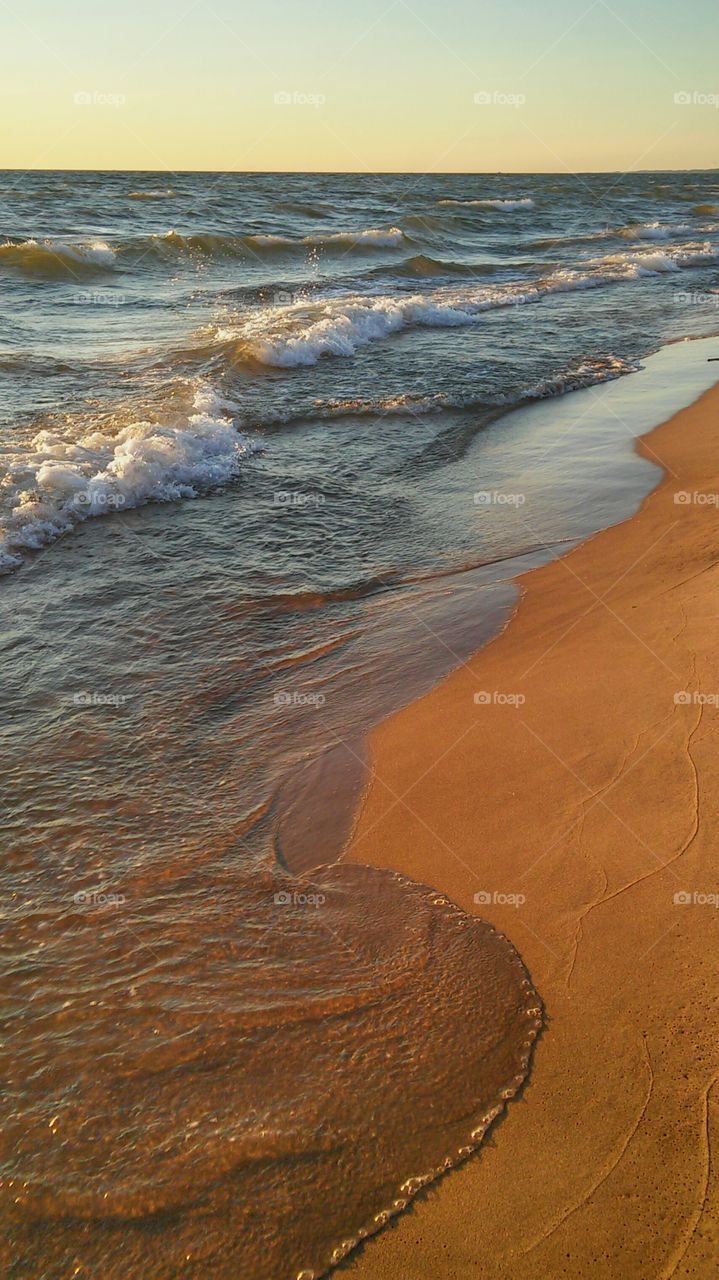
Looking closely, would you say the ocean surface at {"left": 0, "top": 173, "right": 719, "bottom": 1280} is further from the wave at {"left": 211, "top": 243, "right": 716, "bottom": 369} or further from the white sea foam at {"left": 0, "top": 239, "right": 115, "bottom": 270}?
the white sea foam at {"left": 0, "top": 239, "right": 115, "bottom": 270}

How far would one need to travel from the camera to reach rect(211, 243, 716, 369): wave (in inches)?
474

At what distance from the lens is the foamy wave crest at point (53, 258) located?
1894cm

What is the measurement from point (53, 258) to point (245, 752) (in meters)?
18.7

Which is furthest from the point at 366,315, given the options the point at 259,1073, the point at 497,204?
the point at 497,204

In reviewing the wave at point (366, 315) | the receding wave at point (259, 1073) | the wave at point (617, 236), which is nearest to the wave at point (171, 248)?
the wave at point (617, 236)

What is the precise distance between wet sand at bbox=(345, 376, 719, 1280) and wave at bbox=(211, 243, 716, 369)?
759 centimetres

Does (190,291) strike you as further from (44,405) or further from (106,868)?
(106,868)

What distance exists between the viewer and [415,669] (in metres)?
4.98

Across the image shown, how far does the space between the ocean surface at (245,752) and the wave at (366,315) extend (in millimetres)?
99

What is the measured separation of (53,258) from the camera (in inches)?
760

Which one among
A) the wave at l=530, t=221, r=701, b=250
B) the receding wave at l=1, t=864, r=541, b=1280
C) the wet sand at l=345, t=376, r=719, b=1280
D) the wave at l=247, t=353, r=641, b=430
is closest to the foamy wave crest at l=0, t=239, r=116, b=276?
the wave at l=247, t=353, r=641, b=430

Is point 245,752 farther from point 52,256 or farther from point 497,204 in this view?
point 497,204

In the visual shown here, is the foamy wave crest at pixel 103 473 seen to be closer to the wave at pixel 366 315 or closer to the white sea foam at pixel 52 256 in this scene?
the wave at pixel 366 315

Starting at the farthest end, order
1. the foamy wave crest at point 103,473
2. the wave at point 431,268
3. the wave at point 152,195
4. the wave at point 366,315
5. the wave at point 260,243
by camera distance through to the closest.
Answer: the wave at point 152,195
the wave at point 260,243
the wave at point 431,268
the wave at point 366,315
the foamy wave crest at point 103,473
